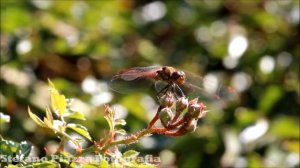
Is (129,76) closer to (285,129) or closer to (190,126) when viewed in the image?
(190,126)

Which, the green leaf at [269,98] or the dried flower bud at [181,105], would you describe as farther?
the green leaf at [269,98]

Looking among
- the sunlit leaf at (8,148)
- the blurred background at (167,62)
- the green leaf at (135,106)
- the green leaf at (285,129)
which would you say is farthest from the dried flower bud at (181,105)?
the green leaf at (285,129)

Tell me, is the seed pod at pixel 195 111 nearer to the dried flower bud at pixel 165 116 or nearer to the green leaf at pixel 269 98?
the dried flower bud at pixel 165 116

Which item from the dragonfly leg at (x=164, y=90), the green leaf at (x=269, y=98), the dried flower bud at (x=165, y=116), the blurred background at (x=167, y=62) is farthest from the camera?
the green leaf at (x=269, y=98)

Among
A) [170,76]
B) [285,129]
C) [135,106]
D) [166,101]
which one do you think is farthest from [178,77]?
[285,129]

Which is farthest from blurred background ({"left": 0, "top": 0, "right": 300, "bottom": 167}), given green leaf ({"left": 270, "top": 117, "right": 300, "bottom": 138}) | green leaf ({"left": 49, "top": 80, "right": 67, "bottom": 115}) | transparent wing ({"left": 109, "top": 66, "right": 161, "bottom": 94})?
green leaf ({"left": 49, "top": 80, "right": 67, "bottom": 115})

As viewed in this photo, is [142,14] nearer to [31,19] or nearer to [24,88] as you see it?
[31,19]

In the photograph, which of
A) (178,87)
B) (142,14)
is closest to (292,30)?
(142,14)

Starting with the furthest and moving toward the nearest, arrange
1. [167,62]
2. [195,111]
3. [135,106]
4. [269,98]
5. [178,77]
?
[167,62] < [269,98] < [135,106] < [178,77] < [195,111]
